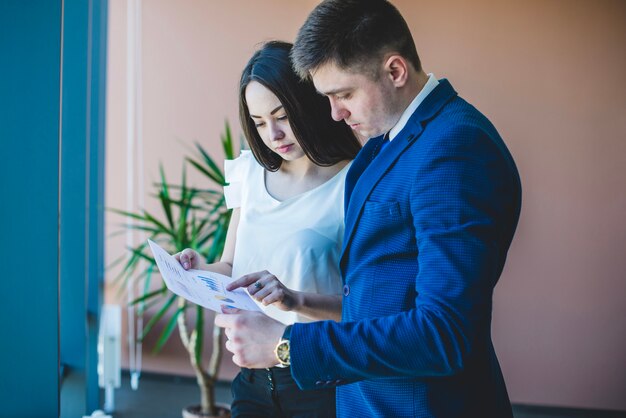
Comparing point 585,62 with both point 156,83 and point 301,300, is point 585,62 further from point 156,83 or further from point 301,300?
point 301,300

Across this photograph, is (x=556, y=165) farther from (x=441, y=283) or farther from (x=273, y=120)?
(x=441, y=283)

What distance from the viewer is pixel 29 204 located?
2.12m

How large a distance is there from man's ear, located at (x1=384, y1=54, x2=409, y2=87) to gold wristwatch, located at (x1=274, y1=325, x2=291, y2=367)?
1.53ft

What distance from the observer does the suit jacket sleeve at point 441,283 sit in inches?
45.1

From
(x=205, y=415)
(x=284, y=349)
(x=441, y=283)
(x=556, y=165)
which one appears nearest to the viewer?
(x=441, y=283)

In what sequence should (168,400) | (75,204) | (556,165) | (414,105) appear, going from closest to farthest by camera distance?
(414,105), (75,204), (556,165), (168,400)

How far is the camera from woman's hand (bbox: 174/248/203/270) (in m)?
1.88

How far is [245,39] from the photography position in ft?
16.5

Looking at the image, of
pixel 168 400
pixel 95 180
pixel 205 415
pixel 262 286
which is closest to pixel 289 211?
pixel 262 286

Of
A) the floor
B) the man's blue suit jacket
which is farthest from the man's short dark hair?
the floor

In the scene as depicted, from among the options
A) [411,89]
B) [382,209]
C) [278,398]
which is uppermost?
[411,89]

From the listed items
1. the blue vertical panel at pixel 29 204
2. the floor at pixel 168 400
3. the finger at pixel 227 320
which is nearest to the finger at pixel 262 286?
the finger at pixel 227 320

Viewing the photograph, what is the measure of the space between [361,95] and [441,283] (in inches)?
15.3

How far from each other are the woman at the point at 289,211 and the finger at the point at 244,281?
0.15 metres
